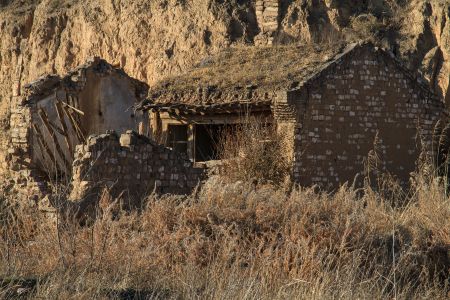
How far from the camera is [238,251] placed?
10703 mm

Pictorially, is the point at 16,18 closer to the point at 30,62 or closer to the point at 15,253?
the point at 30,62

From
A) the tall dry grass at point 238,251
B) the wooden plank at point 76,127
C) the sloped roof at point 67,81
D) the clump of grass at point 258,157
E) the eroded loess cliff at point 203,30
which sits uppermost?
the eroded loess cliff at point 203,30

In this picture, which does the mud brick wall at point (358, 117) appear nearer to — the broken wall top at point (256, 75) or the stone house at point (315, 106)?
the stone house at point (315, 106)

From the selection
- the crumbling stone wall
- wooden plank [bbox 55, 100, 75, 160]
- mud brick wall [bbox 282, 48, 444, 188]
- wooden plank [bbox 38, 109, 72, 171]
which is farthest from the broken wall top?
the crumbling stone wall

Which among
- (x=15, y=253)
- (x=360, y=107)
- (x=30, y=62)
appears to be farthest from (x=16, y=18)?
(x=15, y=253)

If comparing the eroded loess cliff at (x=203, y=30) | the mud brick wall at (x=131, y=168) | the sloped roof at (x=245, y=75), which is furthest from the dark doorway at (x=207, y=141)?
the eroded loess cliff at (x=203, y=30)

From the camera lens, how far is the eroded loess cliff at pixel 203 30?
88.1 ft

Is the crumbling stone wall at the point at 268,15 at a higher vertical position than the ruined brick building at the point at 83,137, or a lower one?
higher

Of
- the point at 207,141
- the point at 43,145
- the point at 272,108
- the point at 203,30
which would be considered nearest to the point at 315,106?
the point at 272,108

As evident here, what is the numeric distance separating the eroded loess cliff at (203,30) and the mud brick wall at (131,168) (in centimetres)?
1109

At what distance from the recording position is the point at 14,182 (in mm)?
15773

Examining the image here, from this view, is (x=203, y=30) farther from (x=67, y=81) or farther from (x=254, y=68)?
(x=67, y=81)

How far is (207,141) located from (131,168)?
699cm

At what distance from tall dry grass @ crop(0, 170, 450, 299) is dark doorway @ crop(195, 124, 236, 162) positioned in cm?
714
